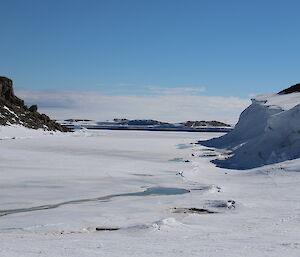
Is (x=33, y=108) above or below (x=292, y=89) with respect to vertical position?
below

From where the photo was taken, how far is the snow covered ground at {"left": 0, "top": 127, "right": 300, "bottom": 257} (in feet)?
23.9

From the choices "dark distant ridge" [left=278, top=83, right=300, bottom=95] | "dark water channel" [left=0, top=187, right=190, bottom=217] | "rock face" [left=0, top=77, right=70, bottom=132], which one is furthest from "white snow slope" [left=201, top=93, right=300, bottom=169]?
"rock face" [left=0, top=77, right=70, bottom=132]

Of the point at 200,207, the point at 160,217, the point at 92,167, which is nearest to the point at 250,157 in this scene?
the point at 92,167

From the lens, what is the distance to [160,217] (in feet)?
34.0

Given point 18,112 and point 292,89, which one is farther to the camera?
point 18,112

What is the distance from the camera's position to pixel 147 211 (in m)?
11.1

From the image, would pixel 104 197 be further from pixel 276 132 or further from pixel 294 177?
pixel 276 132

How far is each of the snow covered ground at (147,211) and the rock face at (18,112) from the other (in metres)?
38.3

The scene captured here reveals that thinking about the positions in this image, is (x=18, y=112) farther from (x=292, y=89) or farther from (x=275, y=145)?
(x=275, y=145)

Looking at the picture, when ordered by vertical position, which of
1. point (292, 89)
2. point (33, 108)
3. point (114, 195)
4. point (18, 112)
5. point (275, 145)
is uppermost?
point (292, 89)

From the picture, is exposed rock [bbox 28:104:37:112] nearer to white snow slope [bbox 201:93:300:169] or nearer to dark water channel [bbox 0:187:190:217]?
white snow slope [bbox 201:93:300:169]

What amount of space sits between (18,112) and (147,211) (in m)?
54.4

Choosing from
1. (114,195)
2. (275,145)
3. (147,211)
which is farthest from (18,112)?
(147,211)

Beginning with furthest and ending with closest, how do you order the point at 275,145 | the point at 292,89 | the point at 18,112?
the point at 18,112 < the point at 292,89 < the point at 275,145
